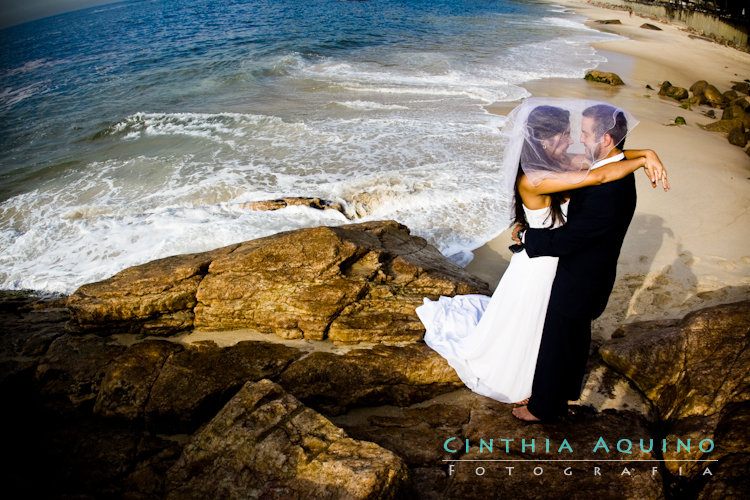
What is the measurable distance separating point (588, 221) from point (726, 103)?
18381mm

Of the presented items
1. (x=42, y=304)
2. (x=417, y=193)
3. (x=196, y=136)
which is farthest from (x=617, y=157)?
(x=196, y=136)

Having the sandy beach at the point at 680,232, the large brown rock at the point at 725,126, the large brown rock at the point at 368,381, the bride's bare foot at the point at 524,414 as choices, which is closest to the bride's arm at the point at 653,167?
the bride's bare foot at the point at 524,414

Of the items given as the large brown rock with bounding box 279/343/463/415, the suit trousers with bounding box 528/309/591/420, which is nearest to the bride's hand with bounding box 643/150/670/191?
the suit trousers with bounding box 528/309/591/420

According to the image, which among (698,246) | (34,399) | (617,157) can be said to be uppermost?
A: (617,157)

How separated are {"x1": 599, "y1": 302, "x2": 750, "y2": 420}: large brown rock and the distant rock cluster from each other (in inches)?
430

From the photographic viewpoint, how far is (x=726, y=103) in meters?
15.7

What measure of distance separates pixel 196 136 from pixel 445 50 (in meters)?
17.3

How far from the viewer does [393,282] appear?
463 centimetres

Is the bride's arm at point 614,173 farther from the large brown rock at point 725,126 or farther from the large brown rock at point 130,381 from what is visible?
the large brown rock at point 725,126

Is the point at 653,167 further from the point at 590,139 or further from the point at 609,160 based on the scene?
the point at 590,139

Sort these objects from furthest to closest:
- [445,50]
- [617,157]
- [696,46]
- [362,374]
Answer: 1. [696,46]
2. [445,50]
3. [362,374]
4. [617,157]

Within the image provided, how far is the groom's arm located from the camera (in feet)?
8.66

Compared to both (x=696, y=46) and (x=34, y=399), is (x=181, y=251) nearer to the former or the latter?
(x=34, y=399)

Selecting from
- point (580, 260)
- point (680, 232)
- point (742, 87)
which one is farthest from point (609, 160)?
point (742, 87)
